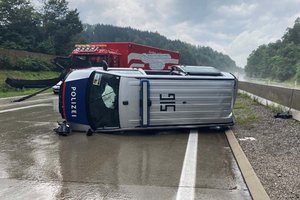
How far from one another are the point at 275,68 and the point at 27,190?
105059 millimetres

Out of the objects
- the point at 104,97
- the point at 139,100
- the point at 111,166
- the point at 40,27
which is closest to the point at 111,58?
the point at 104,97

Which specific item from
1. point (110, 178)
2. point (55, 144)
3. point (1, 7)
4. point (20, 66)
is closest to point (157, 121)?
point (55, 144)

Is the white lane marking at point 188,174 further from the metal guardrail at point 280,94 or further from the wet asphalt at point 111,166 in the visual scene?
the metal guardrail at point 280,94

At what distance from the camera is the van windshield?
28.3 ft

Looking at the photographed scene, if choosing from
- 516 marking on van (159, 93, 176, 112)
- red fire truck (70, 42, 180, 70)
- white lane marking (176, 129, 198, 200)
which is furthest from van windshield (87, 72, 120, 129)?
red fire truck (70, 42, 180, 70)

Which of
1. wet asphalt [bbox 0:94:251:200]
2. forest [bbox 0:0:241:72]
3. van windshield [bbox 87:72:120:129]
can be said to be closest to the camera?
wet asphalt [bbox 0:94:251:200]

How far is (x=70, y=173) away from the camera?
5578 millimetres

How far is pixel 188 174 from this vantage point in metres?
5.55

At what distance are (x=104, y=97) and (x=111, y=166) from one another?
2.95 meters

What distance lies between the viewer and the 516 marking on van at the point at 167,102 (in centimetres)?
884

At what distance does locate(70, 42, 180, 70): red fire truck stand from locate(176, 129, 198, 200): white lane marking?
12.2 metres

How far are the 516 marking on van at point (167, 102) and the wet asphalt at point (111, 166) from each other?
0.70 meters

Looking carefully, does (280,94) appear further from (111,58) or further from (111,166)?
(111,58)

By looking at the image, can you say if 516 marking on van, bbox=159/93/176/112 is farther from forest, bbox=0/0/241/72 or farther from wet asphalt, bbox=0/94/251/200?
forest, bbox=0/0/241/72
